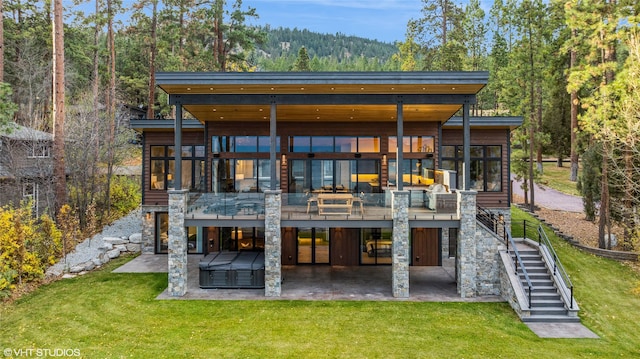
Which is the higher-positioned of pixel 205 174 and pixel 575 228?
pixel 205 174

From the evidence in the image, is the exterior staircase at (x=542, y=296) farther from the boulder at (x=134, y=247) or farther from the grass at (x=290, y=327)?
the boulder at (x=134, y=247)

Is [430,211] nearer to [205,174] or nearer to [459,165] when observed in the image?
[459,165]

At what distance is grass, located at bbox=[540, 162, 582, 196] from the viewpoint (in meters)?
28.0

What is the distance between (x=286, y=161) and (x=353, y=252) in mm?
4773

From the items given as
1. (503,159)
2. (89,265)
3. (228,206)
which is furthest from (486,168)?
(89,265)

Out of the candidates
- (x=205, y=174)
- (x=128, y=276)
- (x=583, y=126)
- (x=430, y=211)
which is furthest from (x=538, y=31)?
(x=128, y=276)

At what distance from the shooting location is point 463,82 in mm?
10883

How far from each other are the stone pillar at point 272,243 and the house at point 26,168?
1121 centimetres

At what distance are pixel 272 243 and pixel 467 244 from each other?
616 cm

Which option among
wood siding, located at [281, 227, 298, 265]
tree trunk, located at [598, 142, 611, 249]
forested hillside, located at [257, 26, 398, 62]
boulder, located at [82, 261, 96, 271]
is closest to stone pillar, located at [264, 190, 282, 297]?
wood siding, located at [281, 227, 298, 265]

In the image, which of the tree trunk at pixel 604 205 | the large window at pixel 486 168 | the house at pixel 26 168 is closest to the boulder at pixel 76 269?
the house at pixel 26 168

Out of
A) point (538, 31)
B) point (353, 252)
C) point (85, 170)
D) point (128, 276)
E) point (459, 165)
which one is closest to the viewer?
point (128, 276)

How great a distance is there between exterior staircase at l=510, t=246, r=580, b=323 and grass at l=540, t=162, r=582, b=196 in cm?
1538

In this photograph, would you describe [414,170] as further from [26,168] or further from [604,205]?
[26,168]
